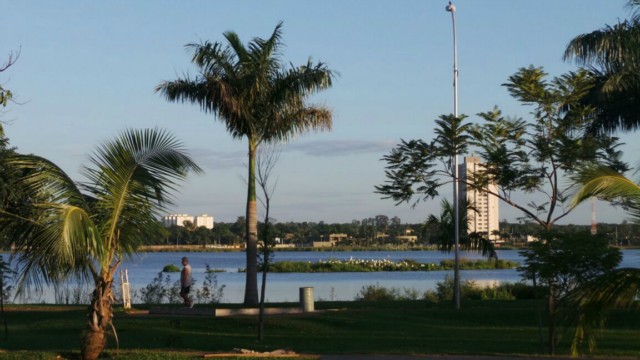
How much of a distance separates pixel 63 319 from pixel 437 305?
40.2ft

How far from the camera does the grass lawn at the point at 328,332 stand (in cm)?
1981

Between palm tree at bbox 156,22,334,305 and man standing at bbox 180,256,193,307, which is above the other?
palm tree at bbox 156,22,334,305

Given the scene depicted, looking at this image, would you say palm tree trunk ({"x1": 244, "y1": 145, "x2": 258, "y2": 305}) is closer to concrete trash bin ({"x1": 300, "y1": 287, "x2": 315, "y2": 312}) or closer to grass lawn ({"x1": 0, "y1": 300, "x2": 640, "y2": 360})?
concrete trash bin ({"x1": 300, "y1": 287, "x2": 315, "y2": 312})

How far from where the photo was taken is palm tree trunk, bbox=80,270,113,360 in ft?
56.4

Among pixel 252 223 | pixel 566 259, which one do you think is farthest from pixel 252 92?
pixel 566 259

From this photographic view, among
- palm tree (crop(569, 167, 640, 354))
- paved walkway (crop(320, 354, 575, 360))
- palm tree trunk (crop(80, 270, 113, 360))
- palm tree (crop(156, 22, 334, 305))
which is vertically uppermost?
palm tree (crop(156, 22, 334, 305))

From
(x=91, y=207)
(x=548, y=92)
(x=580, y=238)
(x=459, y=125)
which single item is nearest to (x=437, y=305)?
(x=459, y=125)

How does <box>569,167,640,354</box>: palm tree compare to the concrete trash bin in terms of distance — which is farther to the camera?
the concrete trash bin

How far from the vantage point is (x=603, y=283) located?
43.8 feet

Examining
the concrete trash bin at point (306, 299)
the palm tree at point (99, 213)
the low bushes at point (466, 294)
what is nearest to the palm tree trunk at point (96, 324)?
the palm tree at point (99, 213)

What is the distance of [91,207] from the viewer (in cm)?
1794

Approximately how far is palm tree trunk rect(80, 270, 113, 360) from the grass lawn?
89cm

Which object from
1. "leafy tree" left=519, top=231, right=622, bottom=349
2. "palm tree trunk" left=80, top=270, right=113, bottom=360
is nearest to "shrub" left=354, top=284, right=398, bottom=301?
"leafy tree" left=519, top=231, right=622, bottom=349

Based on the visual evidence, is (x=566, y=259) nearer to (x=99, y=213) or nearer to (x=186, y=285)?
(x=99, y=213)
